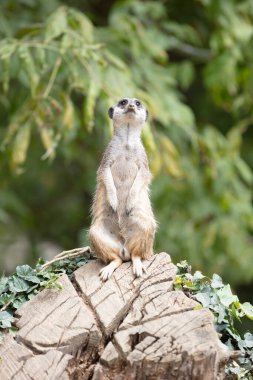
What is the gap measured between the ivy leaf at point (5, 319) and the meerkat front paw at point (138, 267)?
27.6 inches

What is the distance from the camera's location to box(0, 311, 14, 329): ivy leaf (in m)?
4.14

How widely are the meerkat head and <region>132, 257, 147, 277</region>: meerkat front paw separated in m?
1.18

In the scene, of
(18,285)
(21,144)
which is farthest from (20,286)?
(21,144)

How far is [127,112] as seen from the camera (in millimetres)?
5473

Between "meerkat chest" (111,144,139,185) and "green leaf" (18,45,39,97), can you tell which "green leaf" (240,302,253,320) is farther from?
"green leaf" (18,45,39,97)

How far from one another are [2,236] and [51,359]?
639 centimetres

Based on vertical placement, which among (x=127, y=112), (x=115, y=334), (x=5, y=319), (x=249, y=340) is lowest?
(x=5, y=319)

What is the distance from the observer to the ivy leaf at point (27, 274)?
172 inches

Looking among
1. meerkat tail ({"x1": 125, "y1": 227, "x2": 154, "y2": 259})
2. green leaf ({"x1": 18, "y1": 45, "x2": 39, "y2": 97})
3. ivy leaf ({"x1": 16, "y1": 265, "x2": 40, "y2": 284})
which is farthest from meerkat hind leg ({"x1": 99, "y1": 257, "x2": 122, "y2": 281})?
green leaf ({"x1": 18, "y1": 45, "x2": 39, "y2": 97})

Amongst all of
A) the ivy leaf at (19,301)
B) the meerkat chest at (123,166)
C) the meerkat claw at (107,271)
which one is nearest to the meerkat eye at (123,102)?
the meerkat chest at (123,166)

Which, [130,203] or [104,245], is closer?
[104,245]

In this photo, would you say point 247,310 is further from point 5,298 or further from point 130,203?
point 5,298

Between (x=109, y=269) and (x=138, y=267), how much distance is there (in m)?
0.16

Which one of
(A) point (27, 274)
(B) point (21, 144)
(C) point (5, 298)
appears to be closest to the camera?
(C) point (5, 298)
